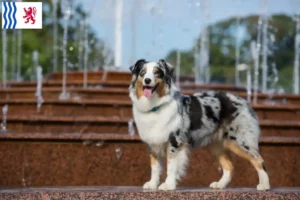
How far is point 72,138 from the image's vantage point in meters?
9.73

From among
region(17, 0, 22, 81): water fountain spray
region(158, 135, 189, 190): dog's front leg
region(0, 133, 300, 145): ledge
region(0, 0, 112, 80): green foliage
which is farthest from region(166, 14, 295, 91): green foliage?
region(158, 135, 189, 190): dog's front leg

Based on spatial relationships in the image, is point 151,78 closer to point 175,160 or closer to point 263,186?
Answer: point 175,160

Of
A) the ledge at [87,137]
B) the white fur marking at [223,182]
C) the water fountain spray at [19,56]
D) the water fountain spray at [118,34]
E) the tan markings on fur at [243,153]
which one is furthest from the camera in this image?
the water fountain spray at [19,56]

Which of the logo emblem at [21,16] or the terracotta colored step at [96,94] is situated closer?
the logo emblem at [21,16]

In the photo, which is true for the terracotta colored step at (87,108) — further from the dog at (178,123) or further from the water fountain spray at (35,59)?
the water fountain spray at (35,59)

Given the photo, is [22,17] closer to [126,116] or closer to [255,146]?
[255,146]

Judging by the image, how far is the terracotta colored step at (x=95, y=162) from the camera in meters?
9.71

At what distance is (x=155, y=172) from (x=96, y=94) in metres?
5.53

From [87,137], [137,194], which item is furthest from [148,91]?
[87,137]

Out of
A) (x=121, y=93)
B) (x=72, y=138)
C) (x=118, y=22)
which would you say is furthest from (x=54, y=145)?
(x=118, y=22)

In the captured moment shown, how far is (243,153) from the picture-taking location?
8320 mm

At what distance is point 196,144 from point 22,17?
83.0 inches

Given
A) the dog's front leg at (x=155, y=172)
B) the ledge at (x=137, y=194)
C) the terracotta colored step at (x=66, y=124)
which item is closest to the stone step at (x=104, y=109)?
the terracotta colored step at (x=66, y=124)

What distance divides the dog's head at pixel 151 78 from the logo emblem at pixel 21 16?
1.04 meters
